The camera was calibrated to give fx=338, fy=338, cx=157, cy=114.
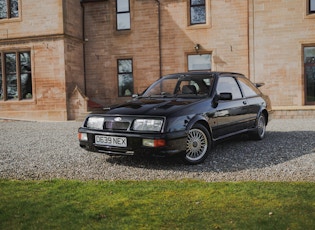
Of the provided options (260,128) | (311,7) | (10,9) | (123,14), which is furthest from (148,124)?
(10,9)

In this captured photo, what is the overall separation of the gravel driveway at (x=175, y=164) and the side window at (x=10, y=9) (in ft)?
38.2

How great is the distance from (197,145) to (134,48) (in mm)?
12888

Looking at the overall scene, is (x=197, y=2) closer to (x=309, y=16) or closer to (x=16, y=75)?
(x=309, y=16)

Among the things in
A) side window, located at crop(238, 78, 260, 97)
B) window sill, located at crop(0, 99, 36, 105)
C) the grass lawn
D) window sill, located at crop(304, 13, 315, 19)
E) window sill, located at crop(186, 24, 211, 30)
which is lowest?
the grass lawn

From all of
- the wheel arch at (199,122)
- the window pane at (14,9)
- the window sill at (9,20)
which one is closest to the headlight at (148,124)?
the wheel arch at (199,122)

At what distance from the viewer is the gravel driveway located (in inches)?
190

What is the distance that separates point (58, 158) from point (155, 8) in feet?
41.5

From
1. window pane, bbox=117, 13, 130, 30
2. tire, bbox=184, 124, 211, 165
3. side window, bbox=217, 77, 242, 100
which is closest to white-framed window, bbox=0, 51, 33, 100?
window pane, bbox=117, 13, 130, 30

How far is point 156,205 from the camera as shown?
3441mm

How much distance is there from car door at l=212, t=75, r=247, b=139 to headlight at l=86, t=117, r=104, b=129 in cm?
194

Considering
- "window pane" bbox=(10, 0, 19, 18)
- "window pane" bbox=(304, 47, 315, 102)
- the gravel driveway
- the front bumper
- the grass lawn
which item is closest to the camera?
the grass lawn

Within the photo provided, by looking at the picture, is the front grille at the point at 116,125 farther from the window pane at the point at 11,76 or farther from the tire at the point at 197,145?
the window pane at the point at 11,76

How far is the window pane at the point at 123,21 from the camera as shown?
18.0m

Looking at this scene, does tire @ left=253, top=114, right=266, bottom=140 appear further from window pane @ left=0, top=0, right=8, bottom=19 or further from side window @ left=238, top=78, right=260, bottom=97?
window pane @ left=0, top=0, right=8, bottom=19
